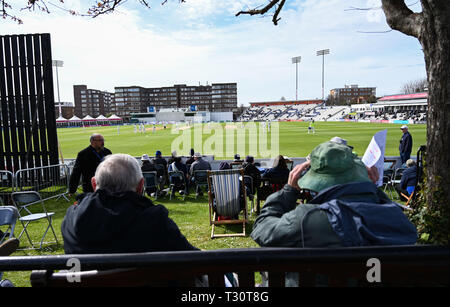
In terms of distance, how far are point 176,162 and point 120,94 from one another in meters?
137

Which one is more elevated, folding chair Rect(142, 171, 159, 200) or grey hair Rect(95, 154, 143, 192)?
grey hair Rect(95, 154, 143, 192)

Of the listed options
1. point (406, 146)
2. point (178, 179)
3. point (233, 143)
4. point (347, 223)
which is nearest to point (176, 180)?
point (178, 179)

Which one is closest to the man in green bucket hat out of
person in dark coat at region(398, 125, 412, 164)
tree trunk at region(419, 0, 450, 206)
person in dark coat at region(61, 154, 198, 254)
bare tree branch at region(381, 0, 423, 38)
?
person in dark coat at region(61, 154, 198, 254)

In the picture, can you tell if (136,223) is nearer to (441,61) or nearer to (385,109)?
(441,61)

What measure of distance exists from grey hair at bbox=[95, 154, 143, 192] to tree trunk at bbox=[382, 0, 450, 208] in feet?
9.02

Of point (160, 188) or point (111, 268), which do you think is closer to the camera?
point (111, 268)

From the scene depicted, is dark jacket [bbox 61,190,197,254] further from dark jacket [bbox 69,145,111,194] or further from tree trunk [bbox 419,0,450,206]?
dark jacket [bbox 69,145,111,194]

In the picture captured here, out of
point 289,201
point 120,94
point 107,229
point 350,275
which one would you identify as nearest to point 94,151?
point 107,229

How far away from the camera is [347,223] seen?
1.37 meters

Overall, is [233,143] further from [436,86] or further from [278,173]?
[436,86]

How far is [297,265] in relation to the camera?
131cm

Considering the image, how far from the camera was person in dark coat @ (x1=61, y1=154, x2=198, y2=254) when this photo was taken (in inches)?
59.2

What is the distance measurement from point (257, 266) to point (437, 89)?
252 cm

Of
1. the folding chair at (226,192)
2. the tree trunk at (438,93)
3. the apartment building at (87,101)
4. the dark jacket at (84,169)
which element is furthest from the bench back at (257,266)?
the apartment building at (87,101)
